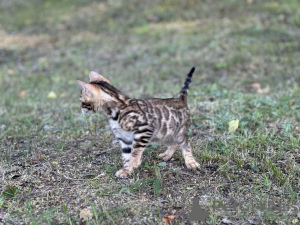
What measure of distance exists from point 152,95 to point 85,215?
13.8 ft

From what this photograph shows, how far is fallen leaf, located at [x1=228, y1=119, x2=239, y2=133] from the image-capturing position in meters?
5.21

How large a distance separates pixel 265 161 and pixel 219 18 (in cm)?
776

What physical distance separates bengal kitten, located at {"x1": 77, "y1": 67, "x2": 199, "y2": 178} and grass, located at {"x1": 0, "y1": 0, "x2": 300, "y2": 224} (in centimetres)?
26

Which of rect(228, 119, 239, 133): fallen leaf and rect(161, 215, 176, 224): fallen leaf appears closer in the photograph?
rect(161, 215, 176, 224): fallen leaf

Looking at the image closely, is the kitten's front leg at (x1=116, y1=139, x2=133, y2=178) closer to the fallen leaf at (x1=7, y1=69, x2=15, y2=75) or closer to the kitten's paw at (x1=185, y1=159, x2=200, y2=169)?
the kitten's paw at (x1=185, y1=159, x2=200, y2=169)

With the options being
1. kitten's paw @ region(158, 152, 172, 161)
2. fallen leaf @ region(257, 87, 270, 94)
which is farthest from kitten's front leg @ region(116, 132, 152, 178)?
fallen leaf @ region(257, 87, 270, 94)

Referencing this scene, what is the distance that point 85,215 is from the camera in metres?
3.61

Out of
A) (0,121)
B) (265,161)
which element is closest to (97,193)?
(265,161)

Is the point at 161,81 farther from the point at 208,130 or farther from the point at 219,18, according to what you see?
the point at 219,18

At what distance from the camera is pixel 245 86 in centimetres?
773

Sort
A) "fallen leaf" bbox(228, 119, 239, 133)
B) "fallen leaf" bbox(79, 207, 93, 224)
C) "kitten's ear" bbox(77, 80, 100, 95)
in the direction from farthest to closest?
1. "fallen leaf" bbox(228, 119, 239, 133)
2. "kitten's ear" bbox(77, 80, 100, 95)
3. "fallen leaf" bbox(79, 207, 93, 224)

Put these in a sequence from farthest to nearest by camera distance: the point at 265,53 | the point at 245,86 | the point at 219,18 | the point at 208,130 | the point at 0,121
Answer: the point at 219,18
the point at 265,53
the point at 245,86
the point at 0,121
the point at 208,130

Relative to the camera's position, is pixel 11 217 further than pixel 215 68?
No

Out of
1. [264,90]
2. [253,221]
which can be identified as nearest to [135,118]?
[253,221]
